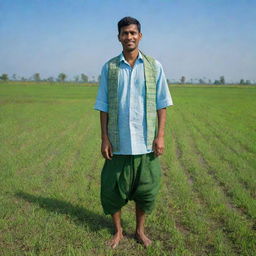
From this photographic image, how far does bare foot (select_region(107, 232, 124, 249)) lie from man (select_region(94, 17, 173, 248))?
12 mm

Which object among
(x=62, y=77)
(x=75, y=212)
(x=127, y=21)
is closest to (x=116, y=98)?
→ (x=127, y=21)

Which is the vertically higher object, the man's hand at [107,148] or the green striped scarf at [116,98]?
the green striped scarf at [116,98]

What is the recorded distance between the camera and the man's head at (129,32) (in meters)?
2.46

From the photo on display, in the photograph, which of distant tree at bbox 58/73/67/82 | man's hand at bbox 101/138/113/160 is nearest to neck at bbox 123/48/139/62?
man's hand at bbox 101/138/113/160

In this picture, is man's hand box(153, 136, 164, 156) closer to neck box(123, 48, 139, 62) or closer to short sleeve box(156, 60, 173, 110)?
short sleeve box(156, 60, 173, 110)

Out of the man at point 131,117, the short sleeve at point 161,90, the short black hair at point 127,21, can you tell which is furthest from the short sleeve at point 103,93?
the short sleeve at point 161,90

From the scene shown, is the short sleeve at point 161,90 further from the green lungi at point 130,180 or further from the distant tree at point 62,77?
the distant tree at point 62,77

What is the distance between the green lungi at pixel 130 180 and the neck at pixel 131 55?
925mm

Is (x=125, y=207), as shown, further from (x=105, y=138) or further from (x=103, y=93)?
(x=103, y=93)

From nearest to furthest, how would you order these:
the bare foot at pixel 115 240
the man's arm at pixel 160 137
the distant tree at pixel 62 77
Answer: the man's arm at pixel 160 137, the bare foot at pixel 115 240, the distant tree at pixel 62 77

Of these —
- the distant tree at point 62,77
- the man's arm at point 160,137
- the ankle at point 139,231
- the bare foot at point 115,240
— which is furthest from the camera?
the distant tree at point 62,77

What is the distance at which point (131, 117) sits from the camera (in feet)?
8.50

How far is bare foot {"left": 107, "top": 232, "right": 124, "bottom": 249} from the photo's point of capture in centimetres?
280

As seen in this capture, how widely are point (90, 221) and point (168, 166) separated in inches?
105
